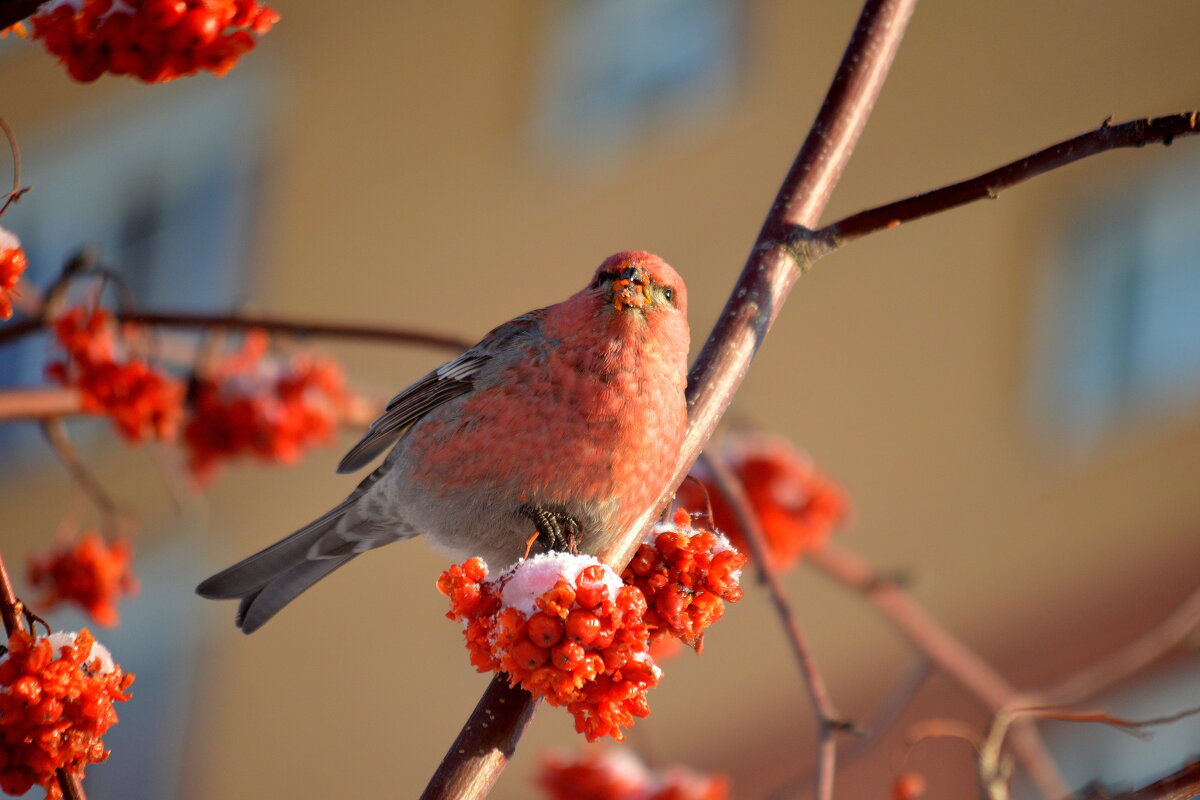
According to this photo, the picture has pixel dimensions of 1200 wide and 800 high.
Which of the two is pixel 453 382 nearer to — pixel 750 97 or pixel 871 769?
pixel 871 769

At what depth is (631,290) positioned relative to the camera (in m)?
2.24

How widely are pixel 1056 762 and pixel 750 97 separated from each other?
4662 millimetres

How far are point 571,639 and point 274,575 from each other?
4.22 ft

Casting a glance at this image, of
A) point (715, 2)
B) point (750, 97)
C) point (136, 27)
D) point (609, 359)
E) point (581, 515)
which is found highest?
point (715, 2)

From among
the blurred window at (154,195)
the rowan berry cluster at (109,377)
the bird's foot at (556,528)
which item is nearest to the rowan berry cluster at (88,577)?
the rowan berry cluster at (109,377)

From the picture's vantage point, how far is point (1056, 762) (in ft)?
21.8

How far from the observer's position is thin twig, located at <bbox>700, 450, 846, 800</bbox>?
2.22m

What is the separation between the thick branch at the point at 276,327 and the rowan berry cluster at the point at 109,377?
0.45 ft

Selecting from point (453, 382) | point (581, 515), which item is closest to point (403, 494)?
point (453, 382)

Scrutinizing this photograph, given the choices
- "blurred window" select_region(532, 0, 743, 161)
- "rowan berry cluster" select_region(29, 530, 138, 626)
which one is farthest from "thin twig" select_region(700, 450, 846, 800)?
"blurred window" select_region(532, 0, 743, 161)

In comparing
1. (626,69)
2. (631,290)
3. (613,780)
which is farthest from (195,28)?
(626,69)

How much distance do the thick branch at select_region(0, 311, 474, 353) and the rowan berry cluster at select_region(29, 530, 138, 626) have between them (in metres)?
0.52

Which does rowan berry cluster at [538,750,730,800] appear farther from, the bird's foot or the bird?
the bird's foot

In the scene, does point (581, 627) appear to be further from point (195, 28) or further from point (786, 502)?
point (786, 502)
